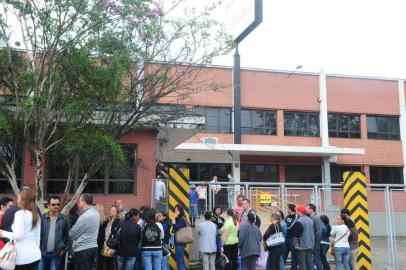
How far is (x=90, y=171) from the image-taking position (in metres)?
10.9

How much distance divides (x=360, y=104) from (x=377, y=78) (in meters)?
2.11

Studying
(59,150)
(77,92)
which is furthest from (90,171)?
(77,92)

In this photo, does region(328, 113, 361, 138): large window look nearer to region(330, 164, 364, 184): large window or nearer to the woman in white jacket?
region(330, 164, 364, 184): large window

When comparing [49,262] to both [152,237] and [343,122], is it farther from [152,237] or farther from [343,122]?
[343,122]

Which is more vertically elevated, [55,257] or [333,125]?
[333,125]

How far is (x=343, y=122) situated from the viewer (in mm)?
28562

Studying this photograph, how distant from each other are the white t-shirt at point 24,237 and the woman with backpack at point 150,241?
3696 millimetres

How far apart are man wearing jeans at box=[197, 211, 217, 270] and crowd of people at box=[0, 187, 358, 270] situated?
23 mm

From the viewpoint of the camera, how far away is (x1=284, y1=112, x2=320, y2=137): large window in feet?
90.5

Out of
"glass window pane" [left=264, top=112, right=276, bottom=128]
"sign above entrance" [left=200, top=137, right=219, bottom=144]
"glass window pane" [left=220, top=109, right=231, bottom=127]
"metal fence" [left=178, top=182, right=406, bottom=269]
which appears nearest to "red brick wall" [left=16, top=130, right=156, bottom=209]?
"metal fence" [left=178, top=182, right=406, bottom=269]

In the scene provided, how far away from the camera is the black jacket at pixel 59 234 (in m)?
7.77

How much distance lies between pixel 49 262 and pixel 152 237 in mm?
2157

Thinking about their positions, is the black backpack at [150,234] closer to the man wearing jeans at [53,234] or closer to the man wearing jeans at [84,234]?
the man wearing jeans at [84,234]

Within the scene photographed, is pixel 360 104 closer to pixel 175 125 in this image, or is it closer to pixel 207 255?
pixel 175 125
